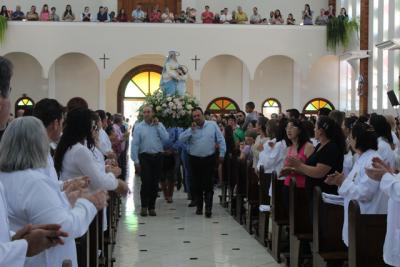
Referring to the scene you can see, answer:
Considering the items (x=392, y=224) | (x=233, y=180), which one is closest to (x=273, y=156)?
(x=233, y=180)

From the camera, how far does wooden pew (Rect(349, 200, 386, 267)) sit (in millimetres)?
5066

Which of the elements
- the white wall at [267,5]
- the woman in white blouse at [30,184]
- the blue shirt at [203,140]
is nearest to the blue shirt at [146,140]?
the blue shirt at [203,140]

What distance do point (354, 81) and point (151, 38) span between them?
7610mm

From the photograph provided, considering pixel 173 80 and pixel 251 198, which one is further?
pixel 173 80

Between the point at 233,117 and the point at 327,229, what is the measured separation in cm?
919

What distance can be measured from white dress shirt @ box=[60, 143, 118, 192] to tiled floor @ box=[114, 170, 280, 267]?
2.66 m

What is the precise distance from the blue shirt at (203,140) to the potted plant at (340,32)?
13359mm

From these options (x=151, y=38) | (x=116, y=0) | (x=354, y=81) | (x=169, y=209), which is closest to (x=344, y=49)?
(x=354, y=81)

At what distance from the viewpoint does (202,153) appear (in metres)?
11.1

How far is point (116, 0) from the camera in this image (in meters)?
26.3

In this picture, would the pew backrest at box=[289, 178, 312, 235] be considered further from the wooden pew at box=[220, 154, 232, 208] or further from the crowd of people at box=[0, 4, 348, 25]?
the crowd of people at box=[0, 4, 348, 25]

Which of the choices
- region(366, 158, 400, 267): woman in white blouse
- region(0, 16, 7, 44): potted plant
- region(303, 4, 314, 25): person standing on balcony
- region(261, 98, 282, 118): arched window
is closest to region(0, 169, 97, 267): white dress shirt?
region(366, 158, 400, 267): woman in white blouse

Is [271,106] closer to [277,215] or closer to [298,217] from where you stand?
[277,215]

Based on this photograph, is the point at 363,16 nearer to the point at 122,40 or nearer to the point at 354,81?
the point at 354,81
